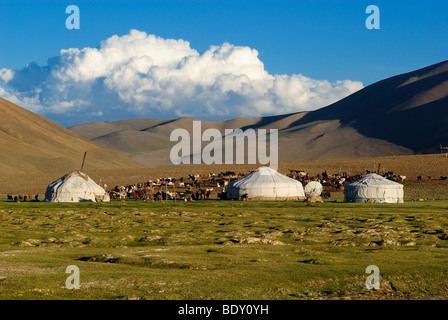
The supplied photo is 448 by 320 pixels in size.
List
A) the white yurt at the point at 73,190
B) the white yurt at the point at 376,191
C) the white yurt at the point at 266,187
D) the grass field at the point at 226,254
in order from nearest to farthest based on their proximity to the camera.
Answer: the grass field at the point at 226,254 < the white yurt at the point at 376,191 < the white yurt at the point at 73,190 < the white yurt at the point at 266,187

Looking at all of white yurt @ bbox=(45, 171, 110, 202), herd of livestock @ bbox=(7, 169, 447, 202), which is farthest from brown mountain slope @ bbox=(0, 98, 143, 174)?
white yurt @ bbox=(45, 171, 110, 202)

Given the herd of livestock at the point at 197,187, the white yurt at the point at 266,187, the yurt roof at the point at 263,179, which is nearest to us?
the white yurt at the point at 266,187

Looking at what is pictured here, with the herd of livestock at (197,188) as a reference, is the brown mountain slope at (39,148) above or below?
above

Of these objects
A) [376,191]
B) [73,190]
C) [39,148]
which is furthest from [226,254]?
[39,148]

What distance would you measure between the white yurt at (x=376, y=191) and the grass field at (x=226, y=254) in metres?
9.72

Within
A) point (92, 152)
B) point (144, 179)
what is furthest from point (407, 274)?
point (92, 152)

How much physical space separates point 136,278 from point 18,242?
476 inches

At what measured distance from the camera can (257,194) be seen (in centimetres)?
6044

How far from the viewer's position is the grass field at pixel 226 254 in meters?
16.2

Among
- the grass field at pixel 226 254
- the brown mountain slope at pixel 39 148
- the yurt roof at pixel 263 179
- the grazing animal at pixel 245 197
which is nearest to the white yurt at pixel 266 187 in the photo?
the yurt roof at pixel 263 179

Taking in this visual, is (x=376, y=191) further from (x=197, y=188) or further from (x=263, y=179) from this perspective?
(x=197, y=188)

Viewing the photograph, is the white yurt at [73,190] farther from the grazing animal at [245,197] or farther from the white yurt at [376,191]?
the white yurt at [376,191]

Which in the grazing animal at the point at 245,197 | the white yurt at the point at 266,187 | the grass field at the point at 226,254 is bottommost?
the grass field at the point at 226,254
